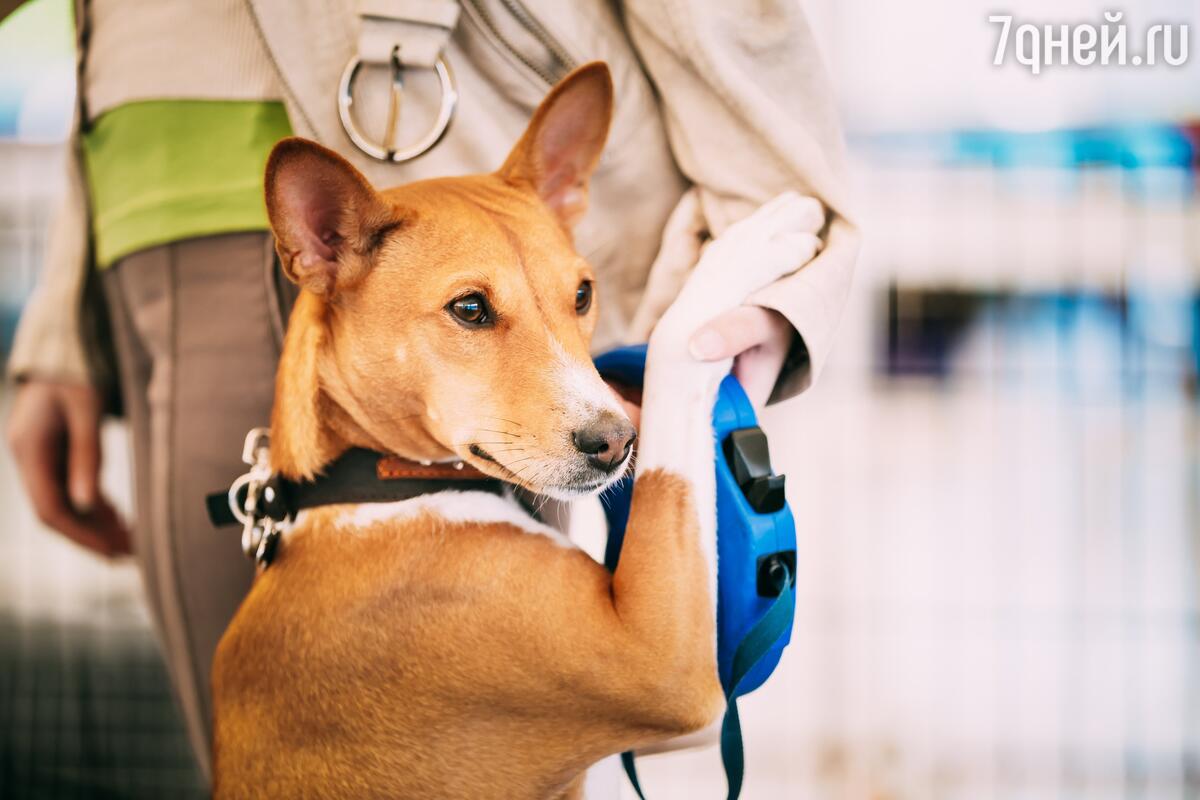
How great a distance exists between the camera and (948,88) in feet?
5.42

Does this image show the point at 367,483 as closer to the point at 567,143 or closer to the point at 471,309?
the point at 471,309

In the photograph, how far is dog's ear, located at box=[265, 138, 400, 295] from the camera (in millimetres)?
766

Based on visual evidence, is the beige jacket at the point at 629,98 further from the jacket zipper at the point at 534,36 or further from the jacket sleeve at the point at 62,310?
the jacket sleeve at the point at 62,310

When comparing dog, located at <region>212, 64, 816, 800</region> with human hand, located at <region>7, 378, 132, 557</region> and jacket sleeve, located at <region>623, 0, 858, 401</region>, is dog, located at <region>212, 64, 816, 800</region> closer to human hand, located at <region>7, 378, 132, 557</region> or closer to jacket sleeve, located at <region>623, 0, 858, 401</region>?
jacket sleeve, located at <region>623, 0, 858, 401</region>

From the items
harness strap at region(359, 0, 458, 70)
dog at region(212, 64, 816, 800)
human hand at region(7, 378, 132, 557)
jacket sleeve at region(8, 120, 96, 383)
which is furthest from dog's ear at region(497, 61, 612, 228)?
human hand at region(7, 378, 132, 557)

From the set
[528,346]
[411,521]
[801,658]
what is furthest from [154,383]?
[801,658]

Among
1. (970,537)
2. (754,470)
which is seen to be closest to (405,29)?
(754,470)

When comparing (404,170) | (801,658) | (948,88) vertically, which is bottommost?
(801,658)

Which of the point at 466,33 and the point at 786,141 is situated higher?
the point at 466,33

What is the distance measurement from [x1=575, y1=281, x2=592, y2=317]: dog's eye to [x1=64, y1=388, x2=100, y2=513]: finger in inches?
29.5

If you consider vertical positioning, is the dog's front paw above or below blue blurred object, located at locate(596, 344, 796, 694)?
above

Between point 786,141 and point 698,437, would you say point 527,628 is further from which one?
point 786,141

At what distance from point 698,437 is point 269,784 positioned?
0.51 meters

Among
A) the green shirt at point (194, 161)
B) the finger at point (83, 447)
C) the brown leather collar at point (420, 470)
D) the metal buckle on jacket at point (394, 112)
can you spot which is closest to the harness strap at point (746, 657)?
the brown leather collar at point (420, 470)
